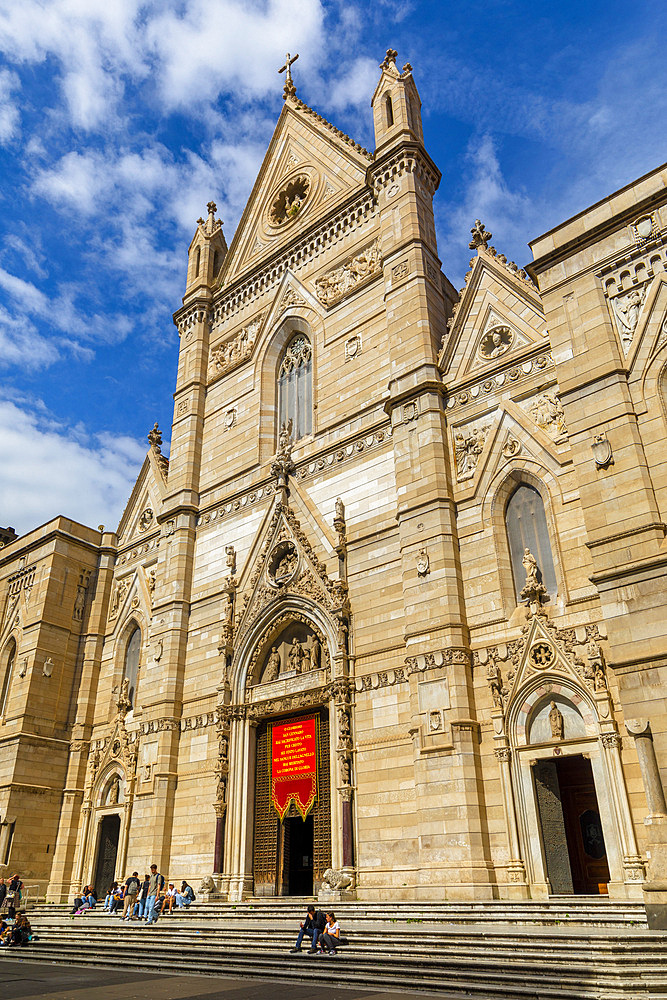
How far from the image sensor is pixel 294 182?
2895 centimetres

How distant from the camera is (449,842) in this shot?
1479cm

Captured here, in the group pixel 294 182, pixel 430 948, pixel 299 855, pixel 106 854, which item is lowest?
pixel 430 948

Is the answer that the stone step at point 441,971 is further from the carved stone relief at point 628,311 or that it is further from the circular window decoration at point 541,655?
the carved stone relief at point 628,311

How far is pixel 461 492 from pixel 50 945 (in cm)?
1370

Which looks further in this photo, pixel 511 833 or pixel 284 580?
pixel 284 580

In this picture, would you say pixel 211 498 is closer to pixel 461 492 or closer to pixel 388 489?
pixel 388 489

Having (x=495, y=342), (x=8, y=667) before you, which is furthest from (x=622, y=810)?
(x=8, y=667)

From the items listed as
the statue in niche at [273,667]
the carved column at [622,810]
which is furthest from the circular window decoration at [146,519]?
the carved column at [622,810]

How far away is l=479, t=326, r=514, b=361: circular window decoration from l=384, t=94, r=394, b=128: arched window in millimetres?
9397

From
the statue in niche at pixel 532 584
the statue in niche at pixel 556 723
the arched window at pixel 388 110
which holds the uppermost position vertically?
the arched window at pixel 388 110

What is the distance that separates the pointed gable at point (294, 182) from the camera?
26.3 meters

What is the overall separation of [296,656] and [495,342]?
9756mm

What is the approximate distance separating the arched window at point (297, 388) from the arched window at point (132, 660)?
9.69 meters

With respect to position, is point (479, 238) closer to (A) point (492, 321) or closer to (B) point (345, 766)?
(A) point (492, 321)
